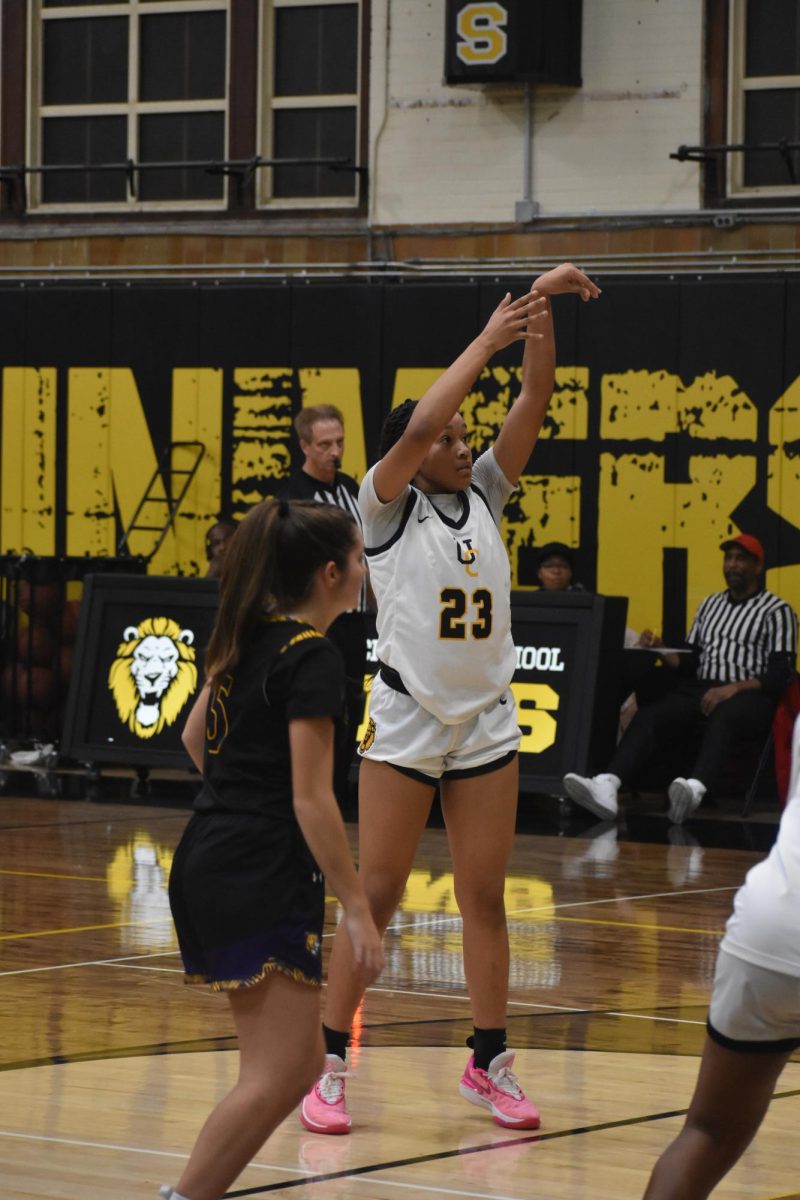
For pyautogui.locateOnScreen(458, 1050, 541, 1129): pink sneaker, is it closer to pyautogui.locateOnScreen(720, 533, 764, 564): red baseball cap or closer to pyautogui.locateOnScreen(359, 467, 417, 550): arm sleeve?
pyautogui.locateOnScreen(359, 467, 417, 550): arm sleeve

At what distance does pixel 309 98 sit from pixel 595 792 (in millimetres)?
6836

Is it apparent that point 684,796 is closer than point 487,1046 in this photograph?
No

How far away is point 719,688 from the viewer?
1333 centimetres

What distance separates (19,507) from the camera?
Answer: 17.0 meters

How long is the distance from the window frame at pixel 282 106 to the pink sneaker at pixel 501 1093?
11711 mm

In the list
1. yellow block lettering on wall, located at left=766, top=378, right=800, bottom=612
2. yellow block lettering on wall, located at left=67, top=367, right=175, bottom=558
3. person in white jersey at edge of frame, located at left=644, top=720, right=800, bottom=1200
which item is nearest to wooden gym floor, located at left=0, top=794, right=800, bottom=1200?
person in white jersey at edge of frame, located at left=644, top=720, right=800, bottom=1200

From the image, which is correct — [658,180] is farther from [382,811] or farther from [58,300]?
[382,811]

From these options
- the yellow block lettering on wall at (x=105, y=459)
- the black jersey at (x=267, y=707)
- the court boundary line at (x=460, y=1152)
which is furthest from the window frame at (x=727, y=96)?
the black jersey at (x=267, y=707)

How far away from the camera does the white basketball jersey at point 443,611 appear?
228 inches

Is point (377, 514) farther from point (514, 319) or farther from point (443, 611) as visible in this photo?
point (514, 319)

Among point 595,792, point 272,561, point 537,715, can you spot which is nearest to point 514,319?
point 272,561

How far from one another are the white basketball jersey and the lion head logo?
8.36m

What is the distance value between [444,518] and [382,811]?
81cm

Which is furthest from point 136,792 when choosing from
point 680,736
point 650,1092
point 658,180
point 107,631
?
point 650,1092
